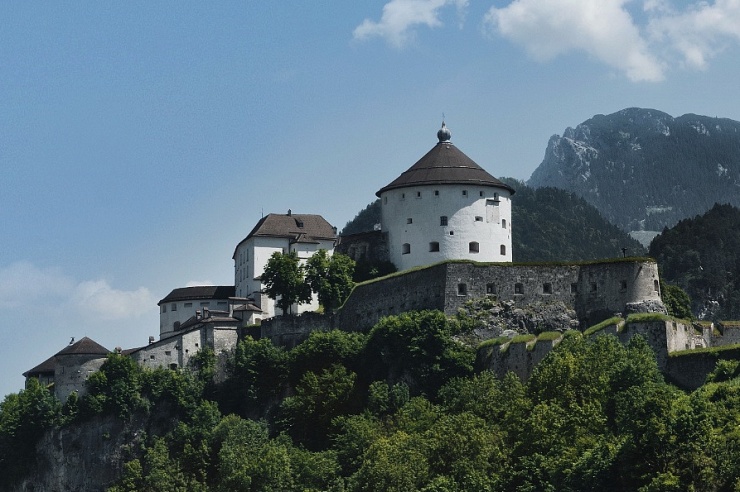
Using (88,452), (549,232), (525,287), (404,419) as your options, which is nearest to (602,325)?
(525,287)

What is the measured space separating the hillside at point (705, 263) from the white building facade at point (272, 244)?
5201 centimetres

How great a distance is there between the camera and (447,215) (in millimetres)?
102625

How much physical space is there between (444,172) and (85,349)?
26004mm

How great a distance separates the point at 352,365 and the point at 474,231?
13.4 m

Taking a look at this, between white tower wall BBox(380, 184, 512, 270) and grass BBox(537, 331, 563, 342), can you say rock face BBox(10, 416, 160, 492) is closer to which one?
white tower wall BBox(380, 184, 512, 270)

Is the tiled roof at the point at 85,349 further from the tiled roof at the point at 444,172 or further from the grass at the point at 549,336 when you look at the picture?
the grass at the point at 549,336

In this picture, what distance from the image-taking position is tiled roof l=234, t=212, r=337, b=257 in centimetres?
10912

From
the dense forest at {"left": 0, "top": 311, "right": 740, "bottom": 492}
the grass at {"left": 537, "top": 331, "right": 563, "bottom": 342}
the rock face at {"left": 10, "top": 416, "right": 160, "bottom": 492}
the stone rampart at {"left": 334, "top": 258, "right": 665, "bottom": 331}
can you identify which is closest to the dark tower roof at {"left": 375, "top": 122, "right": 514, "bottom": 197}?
the stone rampart at {"left": 334, "top": 258, "right": 665, "bottom": 331}

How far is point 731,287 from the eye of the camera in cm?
15475

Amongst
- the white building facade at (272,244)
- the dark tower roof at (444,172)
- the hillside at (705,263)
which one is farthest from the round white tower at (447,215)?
the hillside at (705,263)

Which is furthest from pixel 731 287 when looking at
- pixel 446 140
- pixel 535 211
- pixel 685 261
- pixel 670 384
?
pixel 670 384

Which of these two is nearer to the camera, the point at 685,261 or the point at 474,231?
the point at 474,231

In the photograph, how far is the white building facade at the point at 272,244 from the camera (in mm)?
108188

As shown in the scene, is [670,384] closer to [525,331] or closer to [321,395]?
[525,331]
